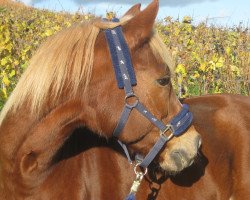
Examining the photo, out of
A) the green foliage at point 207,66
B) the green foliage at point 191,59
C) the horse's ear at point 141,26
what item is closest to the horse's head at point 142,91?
the horse's ear at point 141,26

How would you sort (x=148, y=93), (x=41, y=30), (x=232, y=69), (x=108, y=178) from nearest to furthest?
1. (x=148, y=93)
2. (x=108, y=178)
3. (x=232, y=69)
4. (x=41, y=30)

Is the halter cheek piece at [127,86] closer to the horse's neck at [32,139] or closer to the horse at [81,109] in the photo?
the horse at [81,109]

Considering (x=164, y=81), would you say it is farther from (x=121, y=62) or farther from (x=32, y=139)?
(x=32, y=139)

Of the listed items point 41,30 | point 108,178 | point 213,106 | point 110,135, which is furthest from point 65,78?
point 41,30

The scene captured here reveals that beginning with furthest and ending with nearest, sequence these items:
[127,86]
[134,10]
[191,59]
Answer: [191,59]
[134,10]
[127,86]

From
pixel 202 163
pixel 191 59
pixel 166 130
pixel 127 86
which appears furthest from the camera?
pixel 191 59

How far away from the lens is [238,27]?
8.68 m

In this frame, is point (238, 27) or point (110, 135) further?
point (238, 27)

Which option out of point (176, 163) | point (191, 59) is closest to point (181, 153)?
point (176, 163)

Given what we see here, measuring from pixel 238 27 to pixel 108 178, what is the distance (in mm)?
6212

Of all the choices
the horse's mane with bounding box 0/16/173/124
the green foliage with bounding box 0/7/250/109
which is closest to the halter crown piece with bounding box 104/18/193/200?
the horse's mane with bounding box 0/16/173/124

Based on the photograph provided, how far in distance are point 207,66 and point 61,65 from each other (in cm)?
389

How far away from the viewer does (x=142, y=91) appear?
2.71 metres

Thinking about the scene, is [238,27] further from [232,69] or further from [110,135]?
[110,135]
